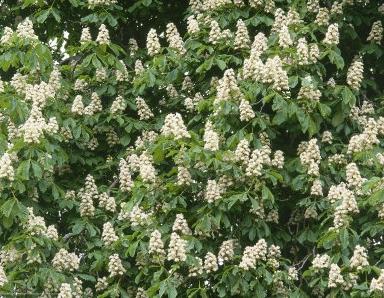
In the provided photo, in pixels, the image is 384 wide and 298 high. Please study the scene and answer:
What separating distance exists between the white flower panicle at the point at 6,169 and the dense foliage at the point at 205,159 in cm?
1

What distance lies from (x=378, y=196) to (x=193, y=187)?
1483 millimetres

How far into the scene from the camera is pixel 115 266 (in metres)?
8.26

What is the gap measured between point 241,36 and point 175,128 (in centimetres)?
121

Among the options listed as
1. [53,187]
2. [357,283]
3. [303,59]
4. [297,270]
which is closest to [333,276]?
[357,283]

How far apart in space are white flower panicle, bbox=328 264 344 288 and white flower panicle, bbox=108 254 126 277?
177cm

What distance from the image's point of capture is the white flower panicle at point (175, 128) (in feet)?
26.5

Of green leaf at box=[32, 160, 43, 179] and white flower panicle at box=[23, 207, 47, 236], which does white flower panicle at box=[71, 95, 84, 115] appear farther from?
white flower panicle at box=[23, 207, 47, 236]

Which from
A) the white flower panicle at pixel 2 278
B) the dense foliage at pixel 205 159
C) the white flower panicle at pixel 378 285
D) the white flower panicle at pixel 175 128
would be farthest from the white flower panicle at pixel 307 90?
the white flower panicle at pixel 2 278

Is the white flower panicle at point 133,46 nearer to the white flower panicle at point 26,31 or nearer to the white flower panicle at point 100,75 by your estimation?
the white flower panicle at point 100,75

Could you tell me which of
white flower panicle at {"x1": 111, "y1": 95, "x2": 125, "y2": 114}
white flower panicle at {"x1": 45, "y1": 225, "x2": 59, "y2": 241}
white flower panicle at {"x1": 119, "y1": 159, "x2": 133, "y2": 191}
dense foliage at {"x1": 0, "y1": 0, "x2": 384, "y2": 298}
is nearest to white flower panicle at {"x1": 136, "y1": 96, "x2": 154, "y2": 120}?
dense foliage at {"x1": 0, "y1": 0, "x2": 384, "y2": 298}

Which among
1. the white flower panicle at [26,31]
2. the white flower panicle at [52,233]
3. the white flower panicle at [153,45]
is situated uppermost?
the white flower panicle at [26,31]

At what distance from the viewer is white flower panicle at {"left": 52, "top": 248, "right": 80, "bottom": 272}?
8.27 metres

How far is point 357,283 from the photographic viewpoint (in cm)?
759

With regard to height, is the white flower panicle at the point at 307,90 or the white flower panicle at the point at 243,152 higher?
the white flower panicle at the point at 307,90
